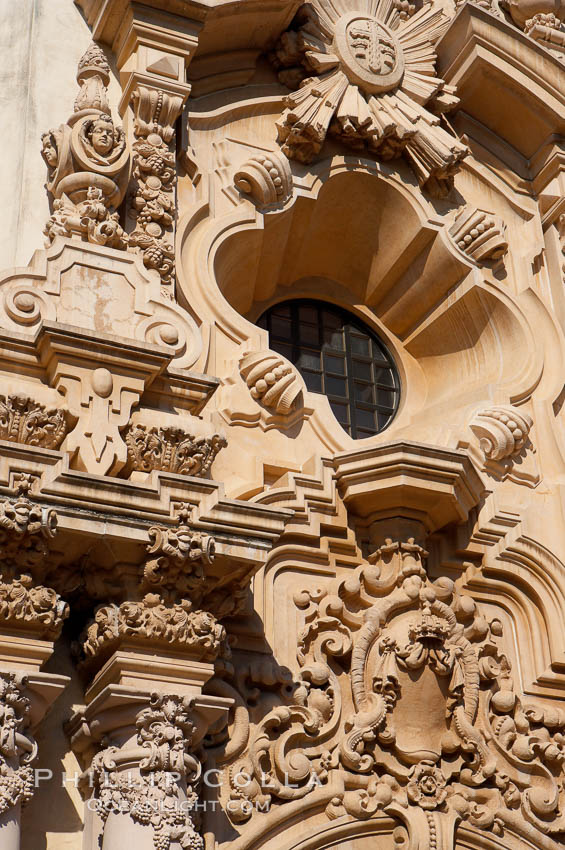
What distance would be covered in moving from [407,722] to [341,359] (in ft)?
10.7

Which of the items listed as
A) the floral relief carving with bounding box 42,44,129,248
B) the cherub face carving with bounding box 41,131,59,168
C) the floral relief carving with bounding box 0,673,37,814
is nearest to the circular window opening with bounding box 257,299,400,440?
the floral relief carving with bounding box 42,44,129,248

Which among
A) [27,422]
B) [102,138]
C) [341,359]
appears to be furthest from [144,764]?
[341,359]

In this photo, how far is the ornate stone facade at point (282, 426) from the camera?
7.81 meters

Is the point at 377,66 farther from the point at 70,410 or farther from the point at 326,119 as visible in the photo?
the point at 70,410

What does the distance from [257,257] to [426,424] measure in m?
1.80

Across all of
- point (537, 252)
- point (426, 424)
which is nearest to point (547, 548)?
point (426, 424)

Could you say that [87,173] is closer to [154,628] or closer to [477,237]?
[154,628]

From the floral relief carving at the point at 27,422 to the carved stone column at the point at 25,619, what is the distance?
585mm

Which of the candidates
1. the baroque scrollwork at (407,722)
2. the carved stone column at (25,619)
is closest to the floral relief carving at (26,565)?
the carved stone column at (25,619)

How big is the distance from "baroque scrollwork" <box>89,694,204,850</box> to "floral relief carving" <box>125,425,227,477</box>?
4.67 ft

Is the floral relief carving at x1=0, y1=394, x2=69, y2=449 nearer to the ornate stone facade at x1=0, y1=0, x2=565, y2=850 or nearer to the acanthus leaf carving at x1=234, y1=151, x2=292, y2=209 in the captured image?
the ornate stone facade at x1=0, y1=0, x2=565, y2=850

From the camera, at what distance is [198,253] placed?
33.0 ft

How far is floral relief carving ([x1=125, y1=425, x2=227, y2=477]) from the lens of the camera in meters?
8.40

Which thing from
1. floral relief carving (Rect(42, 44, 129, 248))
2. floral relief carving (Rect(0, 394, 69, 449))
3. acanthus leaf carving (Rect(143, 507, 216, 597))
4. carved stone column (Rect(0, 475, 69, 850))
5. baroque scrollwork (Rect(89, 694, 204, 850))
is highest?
floral relief carving (Rect(42, 44, 129, 248))
